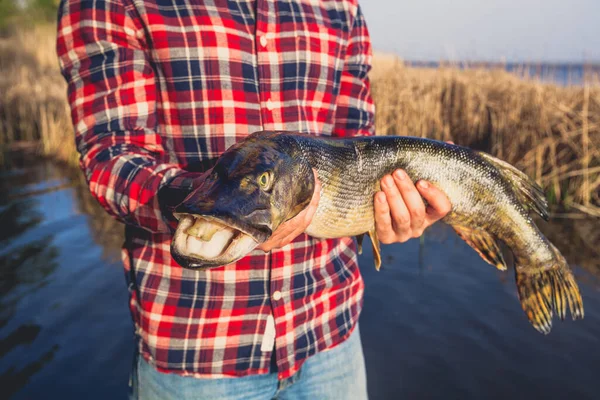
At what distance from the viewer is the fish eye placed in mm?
1217

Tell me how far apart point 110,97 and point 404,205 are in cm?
122

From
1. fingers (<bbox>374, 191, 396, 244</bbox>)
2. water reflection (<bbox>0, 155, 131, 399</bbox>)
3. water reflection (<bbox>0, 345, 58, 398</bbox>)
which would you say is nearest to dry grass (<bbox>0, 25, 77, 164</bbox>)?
water reflection (<bbox>0, 155, 131, 399</bbox>)

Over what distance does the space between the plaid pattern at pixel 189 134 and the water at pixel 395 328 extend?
9.05 feet

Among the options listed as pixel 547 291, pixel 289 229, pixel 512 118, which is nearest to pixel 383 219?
pixel 289 229

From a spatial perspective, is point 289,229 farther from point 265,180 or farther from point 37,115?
point 37,115

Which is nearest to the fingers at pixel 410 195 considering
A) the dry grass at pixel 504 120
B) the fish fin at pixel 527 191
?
the fish fin at pixel 527 191

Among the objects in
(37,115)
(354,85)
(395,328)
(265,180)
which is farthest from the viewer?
(37,115)

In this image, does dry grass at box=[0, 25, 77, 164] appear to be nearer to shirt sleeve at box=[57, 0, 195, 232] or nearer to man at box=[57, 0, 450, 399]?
shirt sleeve at box=[57, 0, 195, 232]

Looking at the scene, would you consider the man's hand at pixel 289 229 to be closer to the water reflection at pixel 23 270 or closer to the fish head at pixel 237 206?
the fish head at pixel 237 206

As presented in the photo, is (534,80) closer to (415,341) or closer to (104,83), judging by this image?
(415,341)

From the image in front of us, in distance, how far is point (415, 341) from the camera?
15.1 ft

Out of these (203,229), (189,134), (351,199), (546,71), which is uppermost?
(546,71)

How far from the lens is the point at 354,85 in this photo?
2139 mm

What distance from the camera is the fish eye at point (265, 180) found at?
3.99 feet
